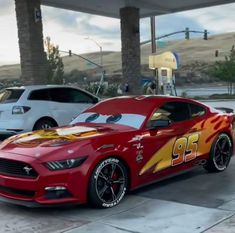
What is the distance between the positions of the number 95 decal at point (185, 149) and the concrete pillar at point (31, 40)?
9.07 meters

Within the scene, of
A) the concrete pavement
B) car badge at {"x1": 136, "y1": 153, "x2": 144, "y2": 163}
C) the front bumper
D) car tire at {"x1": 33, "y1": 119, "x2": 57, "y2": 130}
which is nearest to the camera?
the concrete pavement

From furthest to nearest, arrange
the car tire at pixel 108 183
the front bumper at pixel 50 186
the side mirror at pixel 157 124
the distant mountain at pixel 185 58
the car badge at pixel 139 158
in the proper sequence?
the distant mountain at pixel 185 58
the side mirror at pixel 157 124
the car badge at pixel 139 158
the car tire at pixel 108 183
the front bumper at pixel 50 186

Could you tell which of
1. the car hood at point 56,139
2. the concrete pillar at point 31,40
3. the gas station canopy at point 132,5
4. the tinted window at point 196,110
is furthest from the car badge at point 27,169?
the gas station canopy at point 132,5

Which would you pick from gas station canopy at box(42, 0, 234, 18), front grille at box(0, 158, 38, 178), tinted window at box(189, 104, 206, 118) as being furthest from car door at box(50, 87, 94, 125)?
front grille at box(0, 158, 38, 178)

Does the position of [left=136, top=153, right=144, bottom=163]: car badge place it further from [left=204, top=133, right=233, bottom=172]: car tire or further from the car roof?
[left=204, top=133, right=233, bottom=172]: car tire

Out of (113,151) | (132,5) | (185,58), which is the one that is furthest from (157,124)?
(185,58)

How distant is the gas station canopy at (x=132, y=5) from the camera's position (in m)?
18.9

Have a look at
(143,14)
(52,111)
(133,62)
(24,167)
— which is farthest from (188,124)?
(143,14)

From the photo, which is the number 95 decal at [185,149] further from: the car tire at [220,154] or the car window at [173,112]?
the car tire at [220,154]

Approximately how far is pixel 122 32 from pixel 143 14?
2205 mm

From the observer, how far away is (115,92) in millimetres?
46469

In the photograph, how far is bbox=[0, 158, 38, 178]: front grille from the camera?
20.2 ft

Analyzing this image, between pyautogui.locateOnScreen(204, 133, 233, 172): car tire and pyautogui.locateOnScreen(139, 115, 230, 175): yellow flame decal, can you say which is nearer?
pyautogui.locateOnScreen(139, 115, 230, 175): yellow flame decal

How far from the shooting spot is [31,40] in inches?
616
